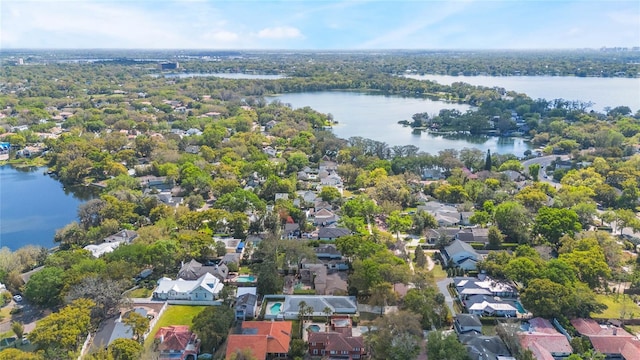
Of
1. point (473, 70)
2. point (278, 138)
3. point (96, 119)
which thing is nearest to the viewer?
point (278, 138)

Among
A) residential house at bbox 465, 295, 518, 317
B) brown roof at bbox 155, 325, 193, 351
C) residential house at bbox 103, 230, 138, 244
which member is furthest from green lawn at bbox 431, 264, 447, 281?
residential house at bbox 103, 230, 138, 244

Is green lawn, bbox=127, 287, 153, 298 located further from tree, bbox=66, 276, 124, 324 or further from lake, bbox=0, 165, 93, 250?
lake, bbox=0, 165, 93, 250

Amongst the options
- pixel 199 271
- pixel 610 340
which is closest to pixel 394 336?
pixel 610 340

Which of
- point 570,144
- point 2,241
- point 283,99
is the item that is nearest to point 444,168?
point 570,144

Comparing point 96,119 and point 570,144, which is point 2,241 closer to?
point 96,119

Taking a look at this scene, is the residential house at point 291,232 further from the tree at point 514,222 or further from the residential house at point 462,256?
the tree at point 514,222

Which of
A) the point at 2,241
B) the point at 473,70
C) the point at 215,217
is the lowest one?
the point at 2,241

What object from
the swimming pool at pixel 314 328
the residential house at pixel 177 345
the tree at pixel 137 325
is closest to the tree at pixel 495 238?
the swimming pool at pixel 314 328

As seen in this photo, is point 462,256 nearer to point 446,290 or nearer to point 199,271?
point 446,290
